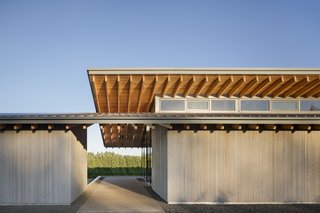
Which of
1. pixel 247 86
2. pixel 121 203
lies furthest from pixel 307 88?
pixel 121 203

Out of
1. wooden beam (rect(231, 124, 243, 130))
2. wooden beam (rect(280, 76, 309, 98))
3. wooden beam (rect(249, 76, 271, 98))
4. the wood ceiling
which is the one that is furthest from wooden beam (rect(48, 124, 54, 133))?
wooden beam (rect(280, 76, 309, 98))

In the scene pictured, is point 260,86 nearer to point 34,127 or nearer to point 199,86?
point 199,86

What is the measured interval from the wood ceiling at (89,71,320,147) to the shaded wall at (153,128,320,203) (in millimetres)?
2821

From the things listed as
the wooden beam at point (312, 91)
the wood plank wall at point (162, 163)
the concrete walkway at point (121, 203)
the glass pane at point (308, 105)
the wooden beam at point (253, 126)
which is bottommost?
the concrete walkway at point (121, 203)

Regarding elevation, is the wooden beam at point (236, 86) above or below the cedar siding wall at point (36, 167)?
above

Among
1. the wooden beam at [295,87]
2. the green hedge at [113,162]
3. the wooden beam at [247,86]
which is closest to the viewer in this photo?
the wooden beam at [247,86]

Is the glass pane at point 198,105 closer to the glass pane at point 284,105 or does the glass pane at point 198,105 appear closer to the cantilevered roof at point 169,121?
the cantilevered roof at point 169,121

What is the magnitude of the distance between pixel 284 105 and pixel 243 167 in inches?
202

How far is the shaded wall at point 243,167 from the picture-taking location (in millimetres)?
12594

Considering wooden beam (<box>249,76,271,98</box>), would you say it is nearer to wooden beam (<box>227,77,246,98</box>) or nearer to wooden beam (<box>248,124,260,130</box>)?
wooden beam (<box>227,77,246,98</box>)

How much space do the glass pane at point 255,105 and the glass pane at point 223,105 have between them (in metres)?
0.50

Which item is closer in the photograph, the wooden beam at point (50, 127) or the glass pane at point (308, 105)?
the wooden beam at point (50, 127)

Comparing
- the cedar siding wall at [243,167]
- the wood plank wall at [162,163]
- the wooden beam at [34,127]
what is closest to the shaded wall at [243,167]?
the cedar siding wall at [243,167]

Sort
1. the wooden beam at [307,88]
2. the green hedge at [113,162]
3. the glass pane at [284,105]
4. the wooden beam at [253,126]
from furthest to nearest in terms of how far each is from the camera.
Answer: the green hedge at [113,162]
the glass pane at [284,105]
the wooden beam at [307,88]
the wooden beam at [253,126]
